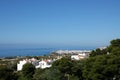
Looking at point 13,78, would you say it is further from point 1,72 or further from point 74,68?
point 74,68

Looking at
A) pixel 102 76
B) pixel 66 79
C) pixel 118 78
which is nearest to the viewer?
pixel 102 76

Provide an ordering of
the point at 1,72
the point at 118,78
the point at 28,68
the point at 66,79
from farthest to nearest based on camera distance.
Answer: the point at 28,68 → the point at 1,72 → the point at 66,79 → the point at 118,78

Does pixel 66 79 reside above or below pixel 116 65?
below

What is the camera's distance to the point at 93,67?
48.8 ft

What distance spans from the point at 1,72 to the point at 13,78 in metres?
1.01

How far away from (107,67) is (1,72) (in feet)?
26.6

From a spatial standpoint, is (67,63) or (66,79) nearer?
(66,79)

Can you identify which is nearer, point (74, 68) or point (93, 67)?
→ point (93, 67)

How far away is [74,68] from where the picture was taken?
1981cm

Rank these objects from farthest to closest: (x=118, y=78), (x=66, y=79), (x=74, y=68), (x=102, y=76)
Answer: (x=74, y=68)
(x=66, y=79)
(x=118, y=78)
(x=102, y=76)

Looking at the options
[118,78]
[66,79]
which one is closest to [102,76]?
[118,78]

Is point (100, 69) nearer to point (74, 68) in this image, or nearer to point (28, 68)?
point (74, 68)

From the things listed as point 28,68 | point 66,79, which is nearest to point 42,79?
point 66,79

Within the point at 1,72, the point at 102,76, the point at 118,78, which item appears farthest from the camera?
the point at 1,72
